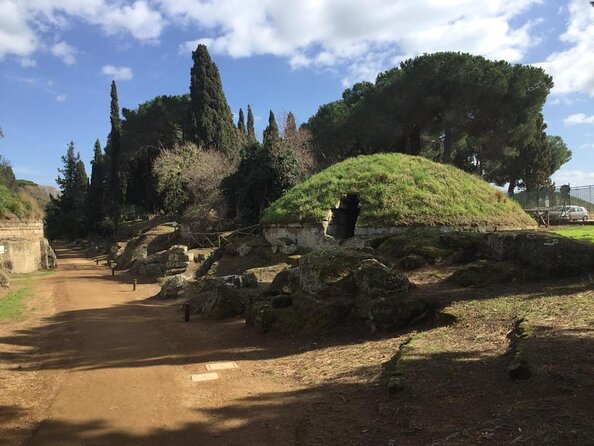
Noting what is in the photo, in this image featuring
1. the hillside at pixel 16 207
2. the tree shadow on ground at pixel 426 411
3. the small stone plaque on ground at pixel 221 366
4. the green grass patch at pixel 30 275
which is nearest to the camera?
the tree shadow on ground at pixel 426 411

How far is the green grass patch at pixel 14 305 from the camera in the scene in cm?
1440

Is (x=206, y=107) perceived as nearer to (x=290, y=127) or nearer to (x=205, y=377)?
(x=290, y=127)

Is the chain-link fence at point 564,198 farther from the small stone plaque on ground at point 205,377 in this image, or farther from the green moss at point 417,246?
the small stone plaque on ground at point 205,377

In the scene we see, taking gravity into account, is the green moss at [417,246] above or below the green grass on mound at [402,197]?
below

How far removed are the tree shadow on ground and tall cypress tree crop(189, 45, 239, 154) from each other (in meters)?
37.8

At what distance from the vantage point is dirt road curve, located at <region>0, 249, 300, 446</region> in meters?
5.27

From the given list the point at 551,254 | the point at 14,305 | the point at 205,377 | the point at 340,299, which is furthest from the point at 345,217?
the point at 205,377

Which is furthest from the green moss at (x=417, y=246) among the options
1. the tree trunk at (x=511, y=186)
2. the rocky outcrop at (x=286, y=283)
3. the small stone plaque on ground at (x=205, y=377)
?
the tree trunk at (x=511, y=186)

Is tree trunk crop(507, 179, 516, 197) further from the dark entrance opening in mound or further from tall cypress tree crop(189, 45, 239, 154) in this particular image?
the dark entrance opening in mound

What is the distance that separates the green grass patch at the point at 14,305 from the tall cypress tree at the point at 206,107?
963 inches

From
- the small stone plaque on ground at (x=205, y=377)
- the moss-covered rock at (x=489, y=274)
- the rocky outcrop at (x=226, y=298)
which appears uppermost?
the moss-covered rock at (x=489, y=274)

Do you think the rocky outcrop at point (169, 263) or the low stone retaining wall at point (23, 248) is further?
the low stone retaining wall at point (23, 248)

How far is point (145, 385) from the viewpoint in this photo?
7121 millimetres

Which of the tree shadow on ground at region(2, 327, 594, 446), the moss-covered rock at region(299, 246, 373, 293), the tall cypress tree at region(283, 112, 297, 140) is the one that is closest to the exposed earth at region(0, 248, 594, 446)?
the tree shadow on ground at region(2, 327, 594, 446)
